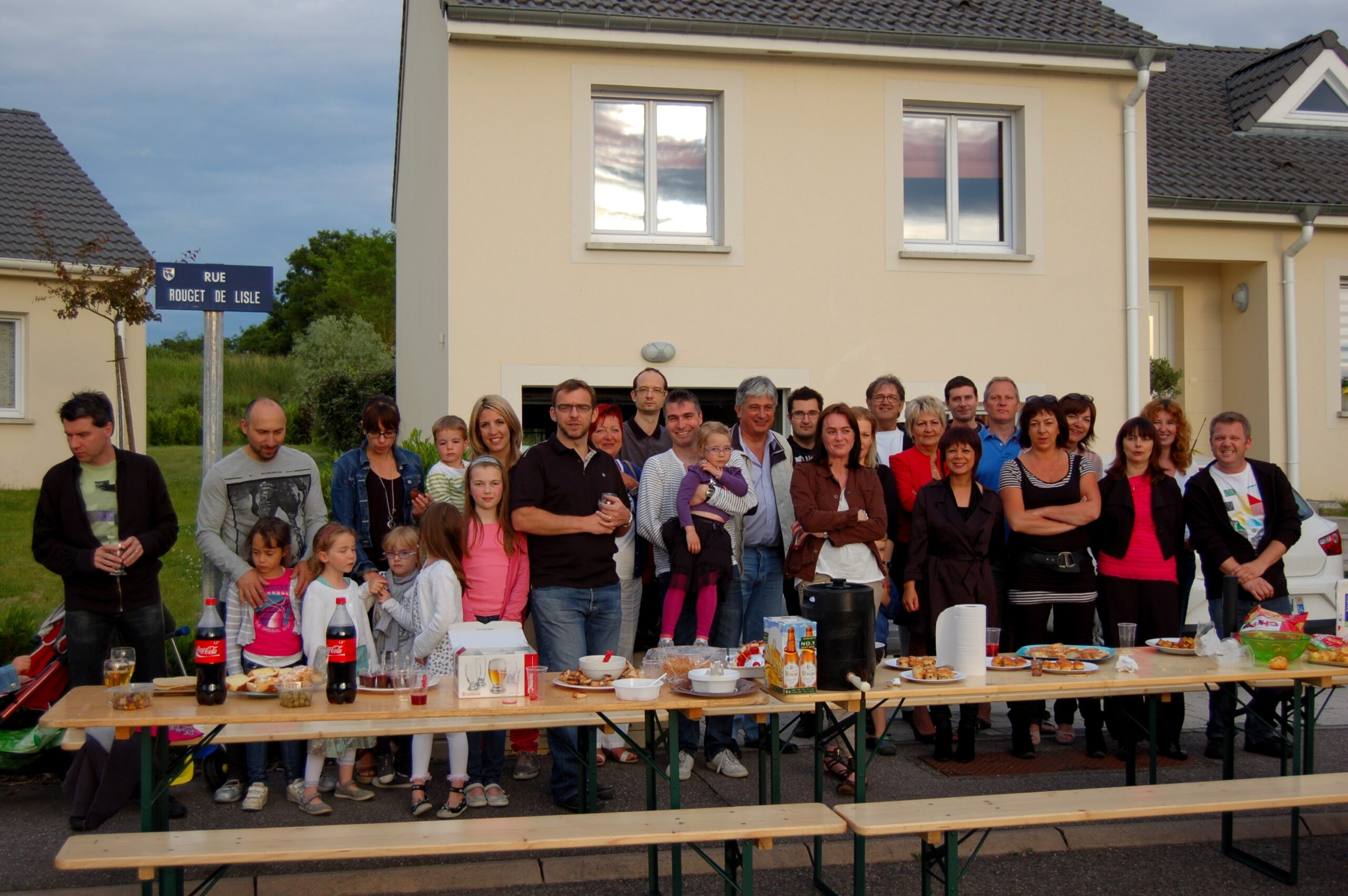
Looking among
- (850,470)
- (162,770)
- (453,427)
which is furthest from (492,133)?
(162,770)

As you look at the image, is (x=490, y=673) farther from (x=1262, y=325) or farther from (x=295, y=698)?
(x=1262, y=325)

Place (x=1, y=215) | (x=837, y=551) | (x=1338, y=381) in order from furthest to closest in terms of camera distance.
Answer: (x=1, y=215) → (x=1338, y=381) → (x=837, y=551)

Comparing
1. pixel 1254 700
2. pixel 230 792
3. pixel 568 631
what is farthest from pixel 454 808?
pixel 1254 700

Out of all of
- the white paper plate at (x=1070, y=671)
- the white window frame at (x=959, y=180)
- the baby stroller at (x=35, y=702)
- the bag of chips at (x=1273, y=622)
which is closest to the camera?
the white paper plate at (x=1070, y=671)

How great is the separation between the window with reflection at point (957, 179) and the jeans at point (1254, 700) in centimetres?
553

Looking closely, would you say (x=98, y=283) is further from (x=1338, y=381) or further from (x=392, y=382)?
(x=1338, y=381)

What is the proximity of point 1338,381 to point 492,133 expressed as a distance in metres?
11.2

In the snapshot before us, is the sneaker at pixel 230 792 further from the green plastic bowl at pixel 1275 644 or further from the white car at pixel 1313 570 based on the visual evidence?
the white car at pixel 1313 570

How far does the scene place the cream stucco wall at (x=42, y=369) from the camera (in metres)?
15.8

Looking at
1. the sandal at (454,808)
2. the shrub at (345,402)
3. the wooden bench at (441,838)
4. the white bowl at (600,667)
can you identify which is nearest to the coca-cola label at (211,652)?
the wooden bench at (441,838)

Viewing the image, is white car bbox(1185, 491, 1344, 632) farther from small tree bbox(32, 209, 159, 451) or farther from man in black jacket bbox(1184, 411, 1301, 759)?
small tree bbox(32, 209, 159, 451)

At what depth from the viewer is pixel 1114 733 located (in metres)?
6.64

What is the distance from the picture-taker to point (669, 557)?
6387mm

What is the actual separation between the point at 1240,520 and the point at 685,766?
3.44m
